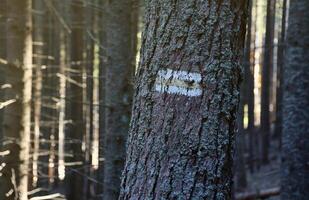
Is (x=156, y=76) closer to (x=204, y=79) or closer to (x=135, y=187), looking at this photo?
(x=204, y=79)

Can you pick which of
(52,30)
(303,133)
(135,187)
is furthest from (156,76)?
(52,30)

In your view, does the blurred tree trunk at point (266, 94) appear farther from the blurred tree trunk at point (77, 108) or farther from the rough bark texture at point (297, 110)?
the rough bark texture at point (297, 110)

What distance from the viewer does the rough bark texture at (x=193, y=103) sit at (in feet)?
8.02

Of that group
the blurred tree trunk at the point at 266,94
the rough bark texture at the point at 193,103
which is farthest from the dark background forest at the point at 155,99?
the blurred tree trunk at the point at 266,94

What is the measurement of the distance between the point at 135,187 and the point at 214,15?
91 cm

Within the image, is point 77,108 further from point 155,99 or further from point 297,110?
point 155,99

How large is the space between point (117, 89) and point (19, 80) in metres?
1.19

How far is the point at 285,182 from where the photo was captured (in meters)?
7.92

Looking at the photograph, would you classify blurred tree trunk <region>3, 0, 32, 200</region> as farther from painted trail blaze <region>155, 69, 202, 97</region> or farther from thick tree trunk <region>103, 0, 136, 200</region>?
painted trail blaze <region>155, 69, 202, 97</region>

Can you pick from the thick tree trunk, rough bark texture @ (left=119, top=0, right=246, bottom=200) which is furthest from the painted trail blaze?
the thick tree trunk

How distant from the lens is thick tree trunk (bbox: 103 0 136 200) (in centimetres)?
645

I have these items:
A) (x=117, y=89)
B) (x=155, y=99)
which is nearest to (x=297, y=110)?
(x=117, y=89)

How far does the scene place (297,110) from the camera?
25.7ft

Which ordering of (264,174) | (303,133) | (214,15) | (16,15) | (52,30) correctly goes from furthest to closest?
(264,174) → (52,30) → (303,133) → (16,15) → (214,15)
